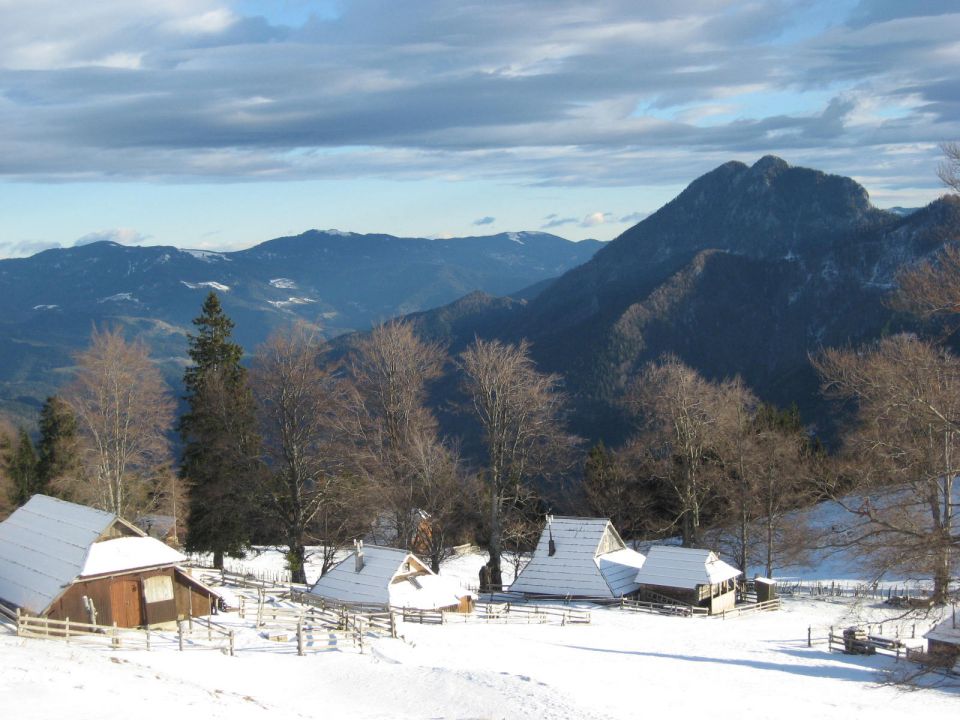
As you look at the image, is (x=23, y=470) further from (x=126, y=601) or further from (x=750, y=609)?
(x=750, y=609)

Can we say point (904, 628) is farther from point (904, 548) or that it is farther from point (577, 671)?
point (904, 548)

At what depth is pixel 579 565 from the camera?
129ft

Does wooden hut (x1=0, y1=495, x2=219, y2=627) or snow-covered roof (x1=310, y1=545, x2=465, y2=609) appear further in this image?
snow-covered roof (x1=310, y1=545, x2=465, y2=609)

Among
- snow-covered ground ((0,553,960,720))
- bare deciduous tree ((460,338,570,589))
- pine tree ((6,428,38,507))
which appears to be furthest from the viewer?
pine tree ((6,428,38,507))

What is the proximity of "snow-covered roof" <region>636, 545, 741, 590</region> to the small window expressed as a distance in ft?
65.2

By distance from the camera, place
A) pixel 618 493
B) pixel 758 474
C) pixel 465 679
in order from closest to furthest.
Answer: pixel 465 679
pixel 758 474
pixel 618 493

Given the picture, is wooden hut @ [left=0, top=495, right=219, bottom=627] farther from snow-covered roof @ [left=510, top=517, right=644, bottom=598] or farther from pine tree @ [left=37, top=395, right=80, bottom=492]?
pine tree @ [left=37, top=395, right=80, bottom=492]

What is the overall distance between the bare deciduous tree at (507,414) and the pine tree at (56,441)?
24.0 meters

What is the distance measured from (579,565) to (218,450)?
1634 cm

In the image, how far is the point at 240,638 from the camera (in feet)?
87.0

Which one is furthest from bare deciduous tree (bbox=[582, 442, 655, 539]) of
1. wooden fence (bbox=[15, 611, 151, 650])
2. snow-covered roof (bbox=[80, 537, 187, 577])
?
wooden fence (bbox=[15, 611, 151, 650])

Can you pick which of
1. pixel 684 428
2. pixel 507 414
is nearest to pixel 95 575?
pixel 507 414

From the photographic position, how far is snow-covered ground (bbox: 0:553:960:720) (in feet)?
60.2

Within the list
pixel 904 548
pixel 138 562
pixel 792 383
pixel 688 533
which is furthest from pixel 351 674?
pixel 792 383
